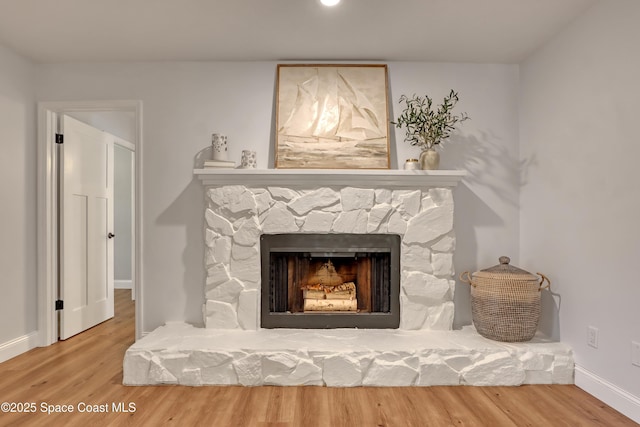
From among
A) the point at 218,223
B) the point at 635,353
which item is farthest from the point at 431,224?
the point at 218,223

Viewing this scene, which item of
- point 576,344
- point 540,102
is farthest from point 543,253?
point 540,102

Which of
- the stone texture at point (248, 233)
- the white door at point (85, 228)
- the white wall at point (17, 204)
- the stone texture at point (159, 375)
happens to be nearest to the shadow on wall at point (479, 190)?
the stone texture at point (248, 233)

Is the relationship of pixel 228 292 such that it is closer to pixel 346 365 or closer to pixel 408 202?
pixel 346 365

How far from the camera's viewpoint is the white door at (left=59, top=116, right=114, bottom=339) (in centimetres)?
326

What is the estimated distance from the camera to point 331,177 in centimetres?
283

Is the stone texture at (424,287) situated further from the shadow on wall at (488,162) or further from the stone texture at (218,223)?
the stone texture at (218,223)

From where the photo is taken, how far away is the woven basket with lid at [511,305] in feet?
8.27

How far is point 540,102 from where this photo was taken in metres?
2.80

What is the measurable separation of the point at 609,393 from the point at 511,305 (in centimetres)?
65

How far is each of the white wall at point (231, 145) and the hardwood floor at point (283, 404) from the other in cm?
76

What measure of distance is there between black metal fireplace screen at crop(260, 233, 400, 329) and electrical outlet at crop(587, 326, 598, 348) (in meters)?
1.16

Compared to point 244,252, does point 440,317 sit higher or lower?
lower

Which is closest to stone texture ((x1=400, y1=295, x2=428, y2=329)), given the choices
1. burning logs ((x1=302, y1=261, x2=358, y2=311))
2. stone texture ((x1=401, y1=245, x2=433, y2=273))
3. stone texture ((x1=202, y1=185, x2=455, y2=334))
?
stone texture ((x1=202, y1=185, x2=455, y2=334))

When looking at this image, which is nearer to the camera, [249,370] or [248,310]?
[249,370]
